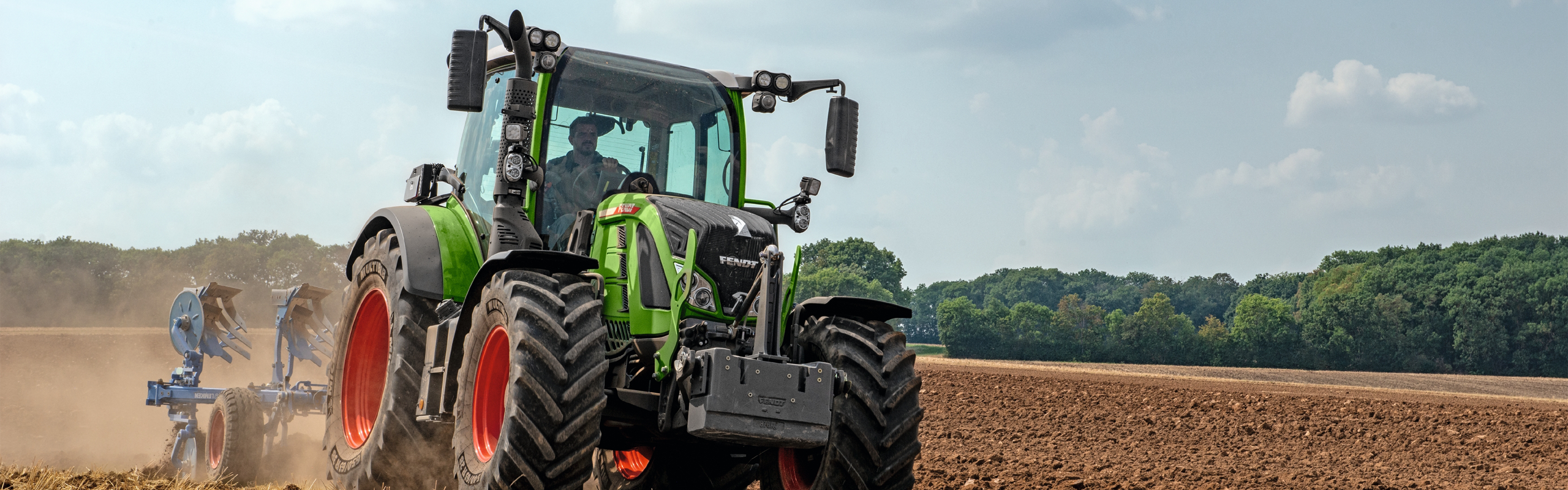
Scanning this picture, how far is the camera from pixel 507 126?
657cm

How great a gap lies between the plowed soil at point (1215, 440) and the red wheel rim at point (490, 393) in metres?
4.37

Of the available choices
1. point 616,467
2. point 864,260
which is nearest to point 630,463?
point 616,467

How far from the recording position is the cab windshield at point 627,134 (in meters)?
6.96

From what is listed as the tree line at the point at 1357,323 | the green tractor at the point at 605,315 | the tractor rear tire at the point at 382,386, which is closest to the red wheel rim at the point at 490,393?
the green tractor at the point at 605,315

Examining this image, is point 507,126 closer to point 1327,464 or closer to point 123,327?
point 1327,464

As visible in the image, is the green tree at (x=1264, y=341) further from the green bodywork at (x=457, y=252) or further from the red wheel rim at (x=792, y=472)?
the green bodywork at (x=457, y=252)

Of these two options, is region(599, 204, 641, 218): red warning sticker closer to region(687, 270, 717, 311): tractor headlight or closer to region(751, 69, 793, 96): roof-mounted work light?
region(687, 270, 717, 311): tractor headlight

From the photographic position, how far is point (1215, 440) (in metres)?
14.8

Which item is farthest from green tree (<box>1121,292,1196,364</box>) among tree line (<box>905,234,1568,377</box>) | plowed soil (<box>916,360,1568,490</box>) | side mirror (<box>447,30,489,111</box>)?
side mirror (<box>447,30,489,111</box>)

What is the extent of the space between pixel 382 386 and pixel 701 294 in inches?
115

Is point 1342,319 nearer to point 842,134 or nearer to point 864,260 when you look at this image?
point 864,260

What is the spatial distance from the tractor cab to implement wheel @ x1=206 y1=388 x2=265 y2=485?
10.2 feet

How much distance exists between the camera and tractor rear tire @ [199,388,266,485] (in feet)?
29.9

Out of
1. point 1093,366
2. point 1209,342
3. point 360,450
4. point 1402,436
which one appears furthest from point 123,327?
point 1209,342
